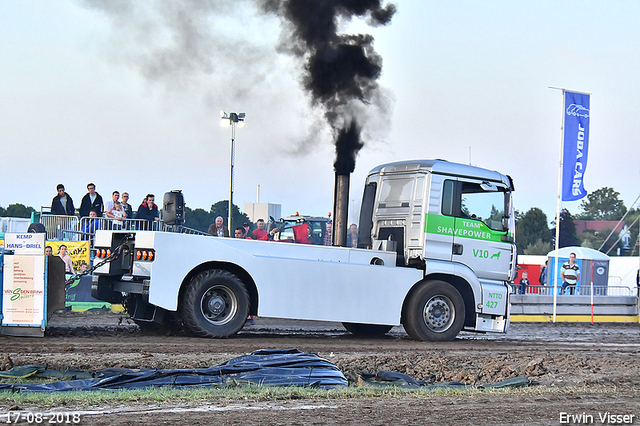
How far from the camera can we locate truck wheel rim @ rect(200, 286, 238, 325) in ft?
36.8

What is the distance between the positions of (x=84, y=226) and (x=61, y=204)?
3.26ft

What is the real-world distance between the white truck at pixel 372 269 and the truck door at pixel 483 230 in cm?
2

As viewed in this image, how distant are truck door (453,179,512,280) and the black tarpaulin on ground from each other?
5.30 m

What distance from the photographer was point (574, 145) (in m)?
18.2

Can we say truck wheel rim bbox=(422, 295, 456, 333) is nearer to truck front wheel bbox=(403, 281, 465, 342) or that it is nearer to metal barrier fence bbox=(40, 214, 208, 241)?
truck front wheel bbox=(403, 281, 465, 342)

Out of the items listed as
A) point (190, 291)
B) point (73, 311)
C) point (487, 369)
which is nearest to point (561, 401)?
point (487, 369)

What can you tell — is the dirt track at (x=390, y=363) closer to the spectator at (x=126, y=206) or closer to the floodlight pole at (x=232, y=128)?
the spectator at (x=126, y=206)

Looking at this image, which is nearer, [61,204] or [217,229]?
[217,229]

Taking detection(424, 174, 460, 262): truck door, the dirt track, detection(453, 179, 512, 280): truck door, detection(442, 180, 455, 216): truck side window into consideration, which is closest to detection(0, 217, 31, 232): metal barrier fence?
the dirt track

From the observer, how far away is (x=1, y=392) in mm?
6430

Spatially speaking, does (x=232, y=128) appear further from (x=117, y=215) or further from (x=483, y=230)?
(x=483, y=230)

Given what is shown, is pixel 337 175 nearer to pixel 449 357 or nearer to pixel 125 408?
pixel 449 357

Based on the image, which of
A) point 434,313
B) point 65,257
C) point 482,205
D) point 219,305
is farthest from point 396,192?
point 65,257

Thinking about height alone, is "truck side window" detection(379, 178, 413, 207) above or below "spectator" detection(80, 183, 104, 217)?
above
